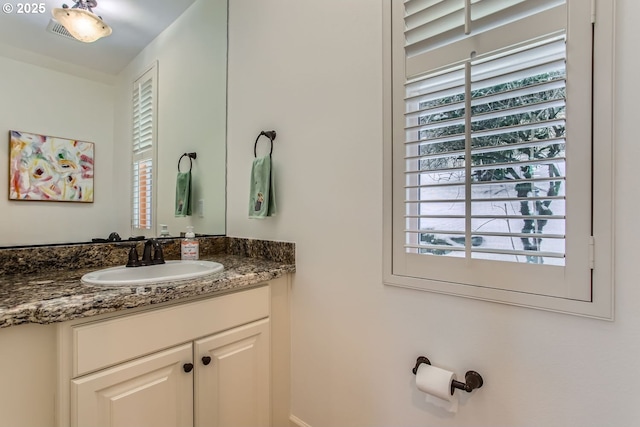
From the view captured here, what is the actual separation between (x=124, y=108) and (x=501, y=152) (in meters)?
1.69

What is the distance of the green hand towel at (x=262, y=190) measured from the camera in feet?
5.09

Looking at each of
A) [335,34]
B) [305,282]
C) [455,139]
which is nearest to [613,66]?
[455,139]

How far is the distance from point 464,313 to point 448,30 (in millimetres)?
957

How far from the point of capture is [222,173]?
192 centimetres

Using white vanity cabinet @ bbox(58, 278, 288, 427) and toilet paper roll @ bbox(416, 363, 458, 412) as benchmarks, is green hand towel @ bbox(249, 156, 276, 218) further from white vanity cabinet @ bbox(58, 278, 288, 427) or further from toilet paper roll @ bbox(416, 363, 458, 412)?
toilet paper roll @ bbox(416, 363, 458, 412)

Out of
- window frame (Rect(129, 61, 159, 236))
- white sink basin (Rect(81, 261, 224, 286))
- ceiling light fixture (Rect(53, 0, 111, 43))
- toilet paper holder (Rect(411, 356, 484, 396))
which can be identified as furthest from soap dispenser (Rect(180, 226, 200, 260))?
toilet paper holder (Rect(411, 356, 484, 396))

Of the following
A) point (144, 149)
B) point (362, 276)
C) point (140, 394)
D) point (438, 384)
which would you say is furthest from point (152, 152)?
point (438, 384)

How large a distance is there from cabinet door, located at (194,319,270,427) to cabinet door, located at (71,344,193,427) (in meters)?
0.05

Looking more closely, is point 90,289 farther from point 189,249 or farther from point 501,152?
point 501,152

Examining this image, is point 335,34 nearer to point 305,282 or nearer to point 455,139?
point 455,139

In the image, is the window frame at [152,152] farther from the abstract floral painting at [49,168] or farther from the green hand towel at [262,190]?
the green hand towel at [262,190]

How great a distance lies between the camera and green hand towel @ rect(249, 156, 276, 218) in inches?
61.1

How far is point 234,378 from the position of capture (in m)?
1.28

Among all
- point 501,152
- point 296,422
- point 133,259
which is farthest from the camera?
point 296,422
